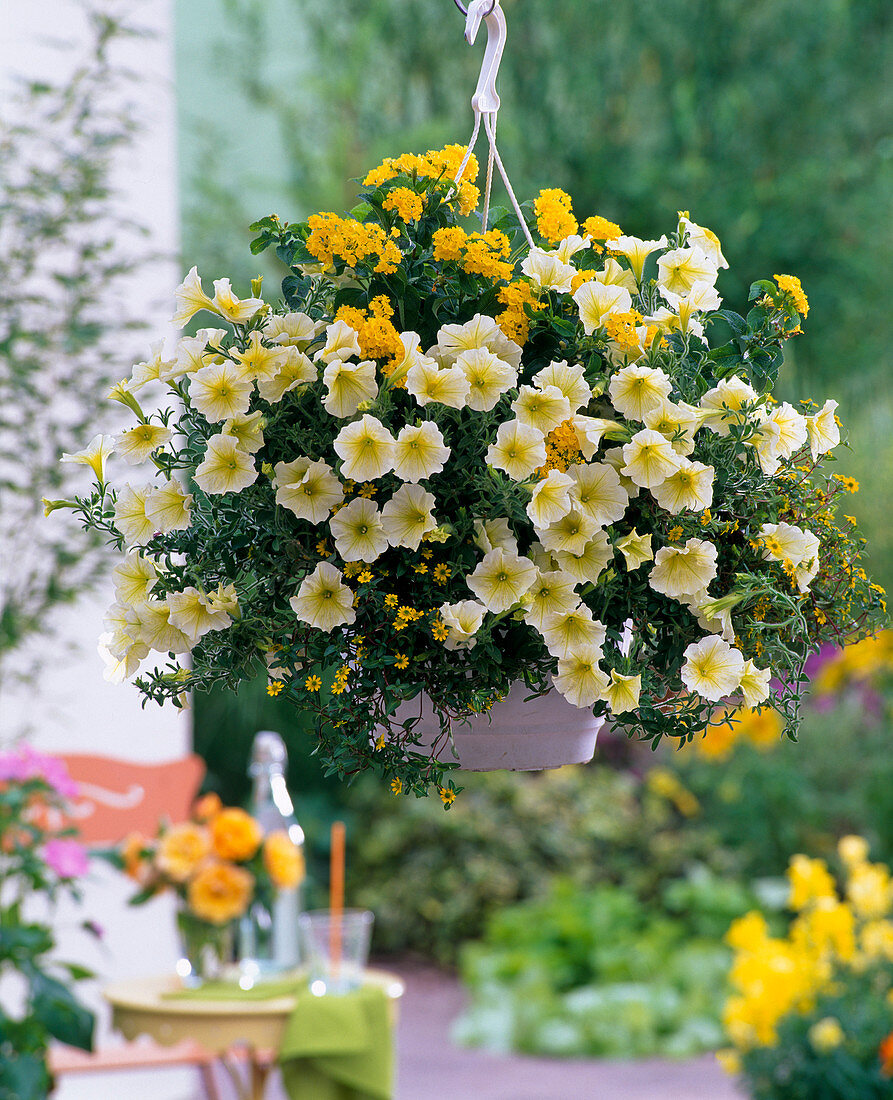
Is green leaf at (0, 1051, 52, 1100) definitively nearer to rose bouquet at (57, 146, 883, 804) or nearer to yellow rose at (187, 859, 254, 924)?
yellow rose at (187, 859, 254, 924)

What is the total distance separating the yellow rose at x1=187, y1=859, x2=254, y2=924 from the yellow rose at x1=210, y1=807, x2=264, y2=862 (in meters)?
0.04

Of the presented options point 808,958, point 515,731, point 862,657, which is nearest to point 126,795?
point 808,958

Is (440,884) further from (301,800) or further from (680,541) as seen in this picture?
(680,541)

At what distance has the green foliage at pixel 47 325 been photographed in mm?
2945

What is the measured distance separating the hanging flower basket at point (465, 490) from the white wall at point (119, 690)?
89.9 inches

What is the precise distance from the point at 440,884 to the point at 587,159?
364cm

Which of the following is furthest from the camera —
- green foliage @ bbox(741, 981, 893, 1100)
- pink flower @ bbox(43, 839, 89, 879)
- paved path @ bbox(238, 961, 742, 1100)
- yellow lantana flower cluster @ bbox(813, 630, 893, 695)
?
paved path @ bbox(238, 961, 742, 1100)

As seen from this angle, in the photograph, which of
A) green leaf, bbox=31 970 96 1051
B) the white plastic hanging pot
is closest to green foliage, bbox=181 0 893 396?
green leaf, bbox=31 970 96 1051

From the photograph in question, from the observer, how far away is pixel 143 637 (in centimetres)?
95

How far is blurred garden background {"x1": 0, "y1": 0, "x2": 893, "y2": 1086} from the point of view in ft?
15.6

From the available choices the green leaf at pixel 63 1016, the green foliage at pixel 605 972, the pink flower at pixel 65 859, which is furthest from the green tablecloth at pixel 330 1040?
the green foliage at pixel 605 972

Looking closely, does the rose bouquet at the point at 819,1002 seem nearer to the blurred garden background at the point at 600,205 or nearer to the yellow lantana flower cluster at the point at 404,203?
the yellow lantana flower cluster at the point at 404,203

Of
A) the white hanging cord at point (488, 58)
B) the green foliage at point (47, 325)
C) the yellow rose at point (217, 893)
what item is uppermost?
the green foliage at point (47, 325)

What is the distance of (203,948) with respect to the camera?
2.62 m
